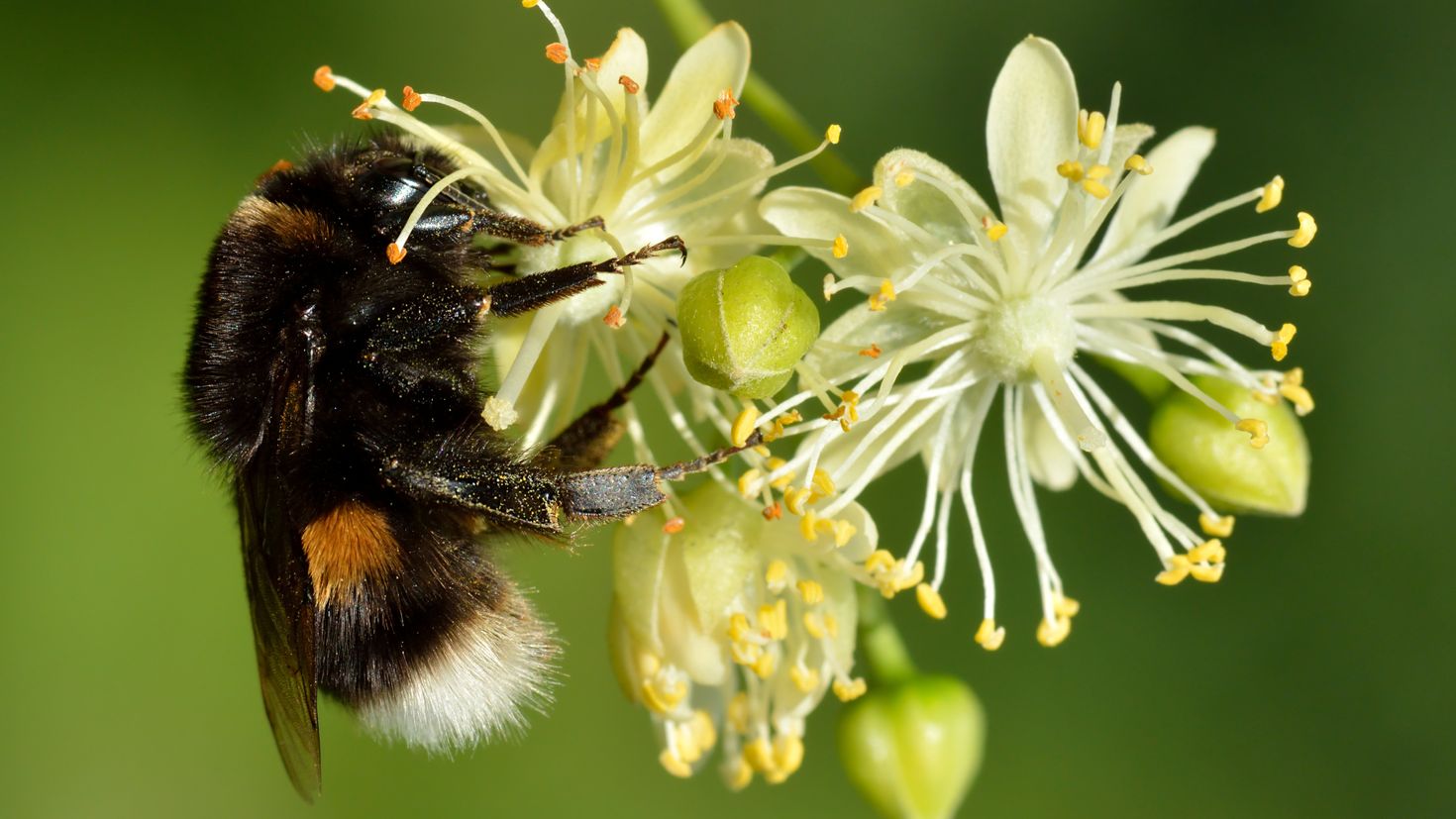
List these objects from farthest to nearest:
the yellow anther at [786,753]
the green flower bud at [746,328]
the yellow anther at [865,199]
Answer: the yellow anther at [786,753] → the yellow anther at [865,199] → the green flower bud at [746,328]

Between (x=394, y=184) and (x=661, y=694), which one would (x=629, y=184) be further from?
(x=661, y=694)

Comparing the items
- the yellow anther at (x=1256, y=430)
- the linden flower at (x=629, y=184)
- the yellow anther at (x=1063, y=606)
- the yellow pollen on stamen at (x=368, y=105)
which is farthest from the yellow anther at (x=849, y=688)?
the yellow pollen on stamen at (x=368, y=105)

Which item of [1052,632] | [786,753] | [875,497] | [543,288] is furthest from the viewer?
[875,497]

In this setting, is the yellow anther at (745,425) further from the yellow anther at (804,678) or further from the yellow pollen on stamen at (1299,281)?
the yellow pollen on stamen at (1299,281)

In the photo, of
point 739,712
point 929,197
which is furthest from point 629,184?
point 739,712

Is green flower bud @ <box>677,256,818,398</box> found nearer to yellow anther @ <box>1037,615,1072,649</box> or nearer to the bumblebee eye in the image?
the bumblebee eye

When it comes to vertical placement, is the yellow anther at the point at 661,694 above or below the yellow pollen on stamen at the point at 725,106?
below

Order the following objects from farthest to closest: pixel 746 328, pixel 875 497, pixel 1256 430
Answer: pixel 875 497 < pixel 1256 430 < pixel 746 328

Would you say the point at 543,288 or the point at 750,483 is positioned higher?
the point at 543,288
